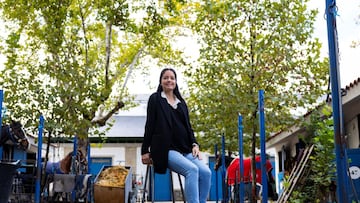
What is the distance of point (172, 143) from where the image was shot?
430 centimetres

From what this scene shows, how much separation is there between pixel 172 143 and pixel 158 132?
15 centimetres

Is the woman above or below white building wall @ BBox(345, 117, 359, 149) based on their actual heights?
below

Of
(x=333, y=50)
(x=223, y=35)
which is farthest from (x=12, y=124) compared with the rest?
(x=333, y=50)

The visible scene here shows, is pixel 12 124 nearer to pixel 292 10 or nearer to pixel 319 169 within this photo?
pixel 292 10

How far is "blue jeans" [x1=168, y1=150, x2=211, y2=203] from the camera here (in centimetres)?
404

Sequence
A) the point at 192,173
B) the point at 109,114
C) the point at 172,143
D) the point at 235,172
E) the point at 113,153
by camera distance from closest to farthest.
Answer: the point at 192,173
the point at 172,143
the point at 235,172
the point at 109,114
the point at 113,153

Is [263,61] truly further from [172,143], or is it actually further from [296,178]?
[172,143]

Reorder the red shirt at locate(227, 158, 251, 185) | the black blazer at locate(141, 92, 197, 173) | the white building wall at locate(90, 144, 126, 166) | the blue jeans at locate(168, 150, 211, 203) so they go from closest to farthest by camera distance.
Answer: the blue jeans at locate(168, 150, 211, 203)
the black blazer at locate(141, 92, 197, 173)
the red shirt at locate(227, 158, 251, 185)
the white building wall at locate(90, 144, 126, 166)

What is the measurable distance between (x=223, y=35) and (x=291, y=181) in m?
3.76

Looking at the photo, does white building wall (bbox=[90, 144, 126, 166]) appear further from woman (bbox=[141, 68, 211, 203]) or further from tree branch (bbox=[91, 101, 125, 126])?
woman (bbox=[141, 68, 211, 203])

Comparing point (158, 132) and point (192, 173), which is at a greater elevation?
point (158, 132)

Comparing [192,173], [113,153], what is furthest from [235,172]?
[113,153]

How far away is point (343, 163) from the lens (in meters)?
3.61

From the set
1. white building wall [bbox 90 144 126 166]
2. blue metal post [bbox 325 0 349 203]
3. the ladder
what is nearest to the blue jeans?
blue metal post [bbox 325 0 349 203]
